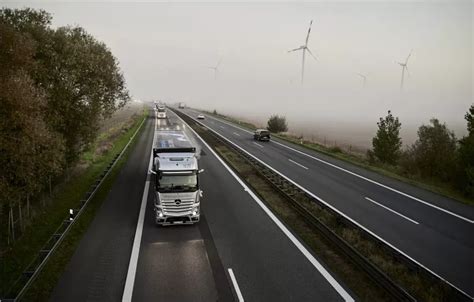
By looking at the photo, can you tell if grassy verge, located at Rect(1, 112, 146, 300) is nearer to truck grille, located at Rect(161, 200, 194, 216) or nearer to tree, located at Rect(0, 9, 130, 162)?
tree, located at Rect(0, 9, 130, 162)

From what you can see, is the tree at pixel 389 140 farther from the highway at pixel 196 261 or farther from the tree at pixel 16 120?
the tree at pixel 16 120

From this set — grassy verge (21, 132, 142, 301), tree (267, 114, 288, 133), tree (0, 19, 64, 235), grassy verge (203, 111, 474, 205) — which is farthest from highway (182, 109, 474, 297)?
tree (267, 114, 288, 133)

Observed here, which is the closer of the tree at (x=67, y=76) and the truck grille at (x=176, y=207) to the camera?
the truck grille at (x=176, y=207)

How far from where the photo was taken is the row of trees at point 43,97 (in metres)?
13.4

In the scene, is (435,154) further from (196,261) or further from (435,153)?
(196,261)

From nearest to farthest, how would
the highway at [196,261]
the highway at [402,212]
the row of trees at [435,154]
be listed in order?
1. the highway at [196,261]
2. the highway at [402,212]
3. the row of trees at [435,154]

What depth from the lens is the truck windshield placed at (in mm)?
15688

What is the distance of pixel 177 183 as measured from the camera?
1592 cm

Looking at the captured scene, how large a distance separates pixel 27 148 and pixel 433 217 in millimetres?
20516

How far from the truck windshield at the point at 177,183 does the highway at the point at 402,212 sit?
28.5 feet

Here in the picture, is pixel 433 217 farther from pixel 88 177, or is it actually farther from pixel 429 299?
pixel 88 177

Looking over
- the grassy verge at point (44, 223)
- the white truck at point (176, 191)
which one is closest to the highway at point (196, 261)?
the white truck at point (176, 191)

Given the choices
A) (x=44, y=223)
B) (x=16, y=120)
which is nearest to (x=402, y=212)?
(x=44, y=223)

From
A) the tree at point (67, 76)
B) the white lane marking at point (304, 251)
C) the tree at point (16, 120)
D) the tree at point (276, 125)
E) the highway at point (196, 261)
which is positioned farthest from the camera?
the tree at point (276, 125)
